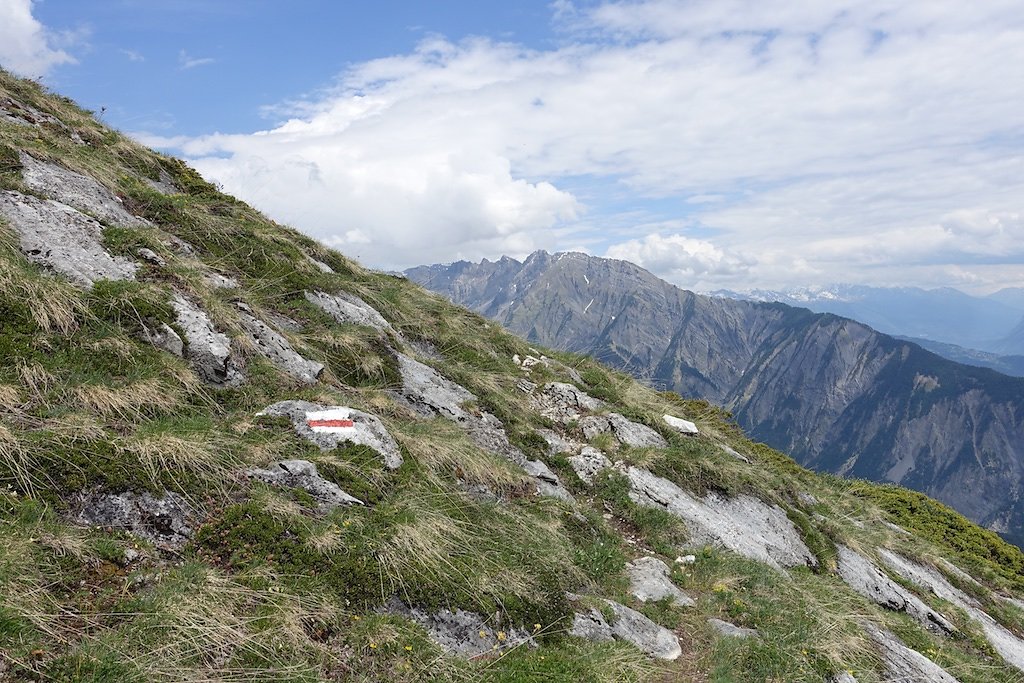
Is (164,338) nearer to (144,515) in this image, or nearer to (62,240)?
(62,240)

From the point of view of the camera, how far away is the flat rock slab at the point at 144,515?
6.31 metres

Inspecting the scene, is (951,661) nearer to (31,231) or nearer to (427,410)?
(427,410)

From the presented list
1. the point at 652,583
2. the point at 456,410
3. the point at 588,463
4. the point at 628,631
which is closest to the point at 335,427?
the point at 456,410

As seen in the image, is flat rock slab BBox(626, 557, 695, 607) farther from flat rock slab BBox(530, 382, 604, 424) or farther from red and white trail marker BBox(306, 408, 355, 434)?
flat rock slab BBox(530, 382, 604, 424)

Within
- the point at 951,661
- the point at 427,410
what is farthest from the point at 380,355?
the point at 951,661

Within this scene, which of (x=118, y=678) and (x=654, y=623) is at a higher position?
(x=118, y=678)

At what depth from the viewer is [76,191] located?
1299 cm

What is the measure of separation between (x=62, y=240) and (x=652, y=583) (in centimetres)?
1328

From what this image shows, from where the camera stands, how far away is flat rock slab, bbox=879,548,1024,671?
14.6 metres

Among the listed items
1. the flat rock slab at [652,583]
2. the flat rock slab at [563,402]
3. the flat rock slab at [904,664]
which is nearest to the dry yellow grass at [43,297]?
the flat rock slab at [652,583]

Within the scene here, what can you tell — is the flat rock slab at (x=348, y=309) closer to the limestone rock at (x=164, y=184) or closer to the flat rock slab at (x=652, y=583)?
the limestone rock at (x=164, y=184)

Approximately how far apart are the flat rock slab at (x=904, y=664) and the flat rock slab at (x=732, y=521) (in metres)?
2.65

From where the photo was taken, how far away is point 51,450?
6555 mm

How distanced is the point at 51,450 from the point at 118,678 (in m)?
3.25
